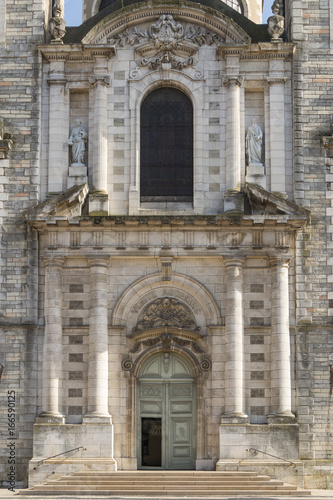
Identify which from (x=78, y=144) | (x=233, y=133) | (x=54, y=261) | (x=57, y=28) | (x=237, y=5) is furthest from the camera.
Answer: (x=237, y=5)

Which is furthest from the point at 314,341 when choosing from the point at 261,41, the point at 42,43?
the point at 42,43

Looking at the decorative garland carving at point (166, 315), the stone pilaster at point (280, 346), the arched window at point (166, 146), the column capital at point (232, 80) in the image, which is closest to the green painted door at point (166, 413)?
the decorative garland carving at point (166, 315)

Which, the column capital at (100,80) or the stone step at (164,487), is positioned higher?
the column capital at (100,80)

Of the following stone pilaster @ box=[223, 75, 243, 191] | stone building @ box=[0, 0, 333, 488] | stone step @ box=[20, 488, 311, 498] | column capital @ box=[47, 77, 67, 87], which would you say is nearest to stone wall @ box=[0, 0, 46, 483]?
stone building @ box=[0, 0, 333, 488]

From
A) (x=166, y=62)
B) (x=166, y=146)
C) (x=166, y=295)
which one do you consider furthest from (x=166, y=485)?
(x=166, y=62)

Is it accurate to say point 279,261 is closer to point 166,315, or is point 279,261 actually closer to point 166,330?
point 166,315

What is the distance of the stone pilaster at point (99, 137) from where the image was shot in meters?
24.1

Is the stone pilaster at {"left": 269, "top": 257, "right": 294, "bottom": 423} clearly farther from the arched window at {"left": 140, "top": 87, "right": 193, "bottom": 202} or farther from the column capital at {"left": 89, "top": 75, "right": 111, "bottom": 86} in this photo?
the column capital at {"left": 89, "top": 75, "right": 111, "bottom": 86}

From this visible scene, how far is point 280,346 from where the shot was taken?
2320cm

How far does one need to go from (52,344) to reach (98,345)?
1046mm

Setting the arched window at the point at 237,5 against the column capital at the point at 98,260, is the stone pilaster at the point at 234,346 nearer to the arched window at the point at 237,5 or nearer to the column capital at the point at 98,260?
the column capital at the point at 98,260

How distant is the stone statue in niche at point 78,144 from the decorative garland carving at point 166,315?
3850 millimetres

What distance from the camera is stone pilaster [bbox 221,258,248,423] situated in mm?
23062

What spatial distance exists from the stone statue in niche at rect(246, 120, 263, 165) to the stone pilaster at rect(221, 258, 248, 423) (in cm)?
255
